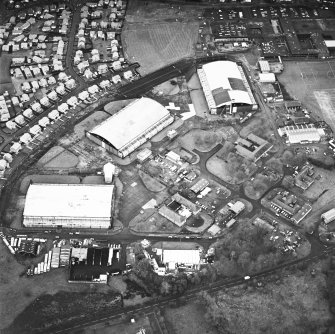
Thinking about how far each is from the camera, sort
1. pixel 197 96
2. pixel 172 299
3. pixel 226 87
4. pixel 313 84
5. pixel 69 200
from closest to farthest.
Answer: pixel 172 299 → pixel 69 200 → pixel 226 87 → pixel 197 96 → pixel 313 84

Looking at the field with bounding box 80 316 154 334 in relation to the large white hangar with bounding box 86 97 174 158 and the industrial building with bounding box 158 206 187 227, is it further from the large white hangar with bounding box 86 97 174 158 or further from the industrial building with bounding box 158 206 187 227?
the large white hangar with bounding box 86 97 174 158

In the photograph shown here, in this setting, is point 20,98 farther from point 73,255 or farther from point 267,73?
point 267,73

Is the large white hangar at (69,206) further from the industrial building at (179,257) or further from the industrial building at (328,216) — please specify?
the industrial building at (328,216)

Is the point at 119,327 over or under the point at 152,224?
under

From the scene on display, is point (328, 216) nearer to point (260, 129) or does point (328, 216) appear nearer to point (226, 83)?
point (260, 129)

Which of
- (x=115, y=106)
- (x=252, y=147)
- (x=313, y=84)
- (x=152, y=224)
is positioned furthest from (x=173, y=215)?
(x=313, y=84)

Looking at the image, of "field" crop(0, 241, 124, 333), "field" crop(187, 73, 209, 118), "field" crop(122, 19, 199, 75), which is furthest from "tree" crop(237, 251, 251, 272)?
"field" crop(122, 19, 199, 75)

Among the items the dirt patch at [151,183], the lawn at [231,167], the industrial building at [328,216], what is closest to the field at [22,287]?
the dirt patch at [151,183]
